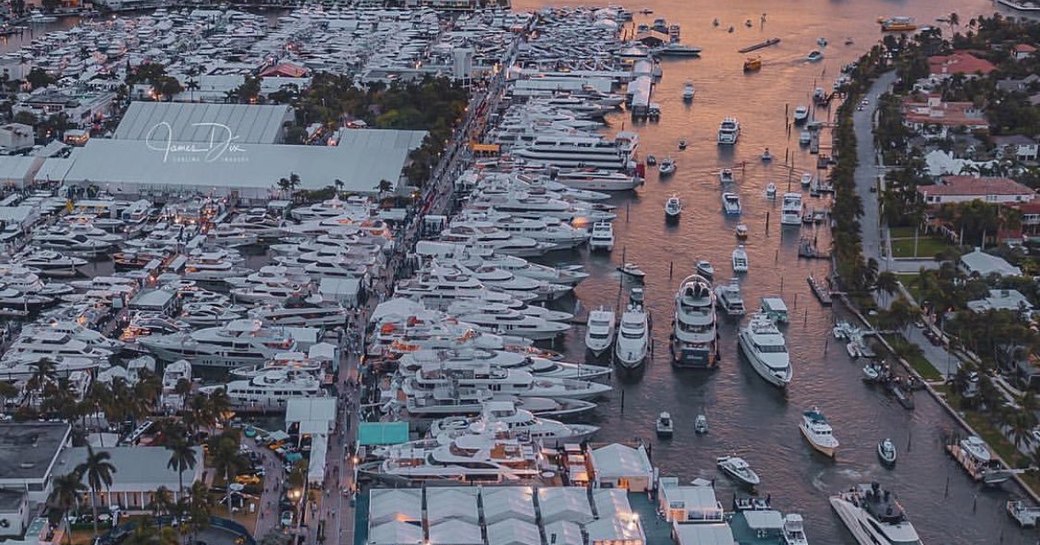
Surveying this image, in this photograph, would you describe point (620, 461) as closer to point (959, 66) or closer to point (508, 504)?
point (508, 504)

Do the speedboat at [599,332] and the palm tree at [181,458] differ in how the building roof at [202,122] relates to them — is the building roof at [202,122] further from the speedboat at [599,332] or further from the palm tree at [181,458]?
the palm tree at [181,458]

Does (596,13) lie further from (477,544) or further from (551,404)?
(477,544)

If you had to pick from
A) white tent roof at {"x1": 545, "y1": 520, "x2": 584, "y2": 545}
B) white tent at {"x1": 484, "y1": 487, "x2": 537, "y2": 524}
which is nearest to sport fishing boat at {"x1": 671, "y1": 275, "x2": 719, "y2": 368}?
white tent at {"x1": 484, "y1": 487, "x2": 537, "y2": 524}

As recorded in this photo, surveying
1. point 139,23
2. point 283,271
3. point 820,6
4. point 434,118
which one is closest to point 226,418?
point 283,271

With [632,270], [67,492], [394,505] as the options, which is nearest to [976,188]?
[632,270]

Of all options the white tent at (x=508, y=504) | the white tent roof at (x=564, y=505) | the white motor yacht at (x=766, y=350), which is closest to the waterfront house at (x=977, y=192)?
the white motor yacht at (x=766, y=350)

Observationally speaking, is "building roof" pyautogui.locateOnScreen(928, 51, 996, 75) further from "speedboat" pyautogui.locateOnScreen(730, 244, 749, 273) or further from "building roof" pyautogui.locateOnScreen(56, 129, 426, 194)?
"building roof" pyautogui.locateOnScreen(56, 129, 426, 194)

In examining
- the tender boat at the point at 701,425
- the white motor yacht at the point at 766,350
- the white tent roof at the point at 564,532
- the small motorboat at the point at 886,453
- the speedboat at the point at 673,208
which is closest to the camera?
the white tent roof at the point at 564,532
